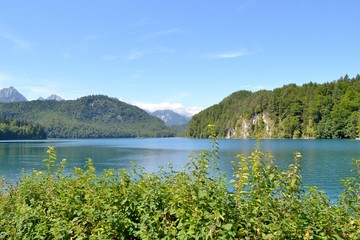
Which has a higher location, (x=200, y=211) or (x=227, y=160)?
(x=200, y=211)

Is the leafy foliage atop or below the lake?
atop

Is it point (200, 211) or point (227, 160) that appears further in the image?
point (227, 160)

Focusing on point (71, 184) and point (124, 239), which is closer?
point (124, 239)

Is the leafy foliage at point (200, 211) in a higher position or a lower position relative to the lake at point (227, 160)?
higher

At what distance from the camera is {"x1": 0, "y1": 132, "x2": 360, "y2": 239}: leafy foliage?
6.14m

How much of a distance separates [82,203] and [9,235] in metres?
1.91

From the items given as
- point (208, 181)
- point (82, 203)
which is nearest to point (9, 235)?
point (82, 203)

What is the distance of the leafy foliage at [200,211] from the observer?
614 cm

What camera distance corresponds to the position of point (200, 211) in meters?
6.26

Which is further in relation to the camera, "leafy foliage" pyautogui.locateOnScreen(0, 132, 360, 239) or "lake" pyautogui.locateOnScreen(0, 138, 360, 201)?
"lake" pyautogui.locateOnScreen(0, 138, 360, 201)

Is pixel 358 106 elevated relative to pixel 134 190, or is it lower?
elevated

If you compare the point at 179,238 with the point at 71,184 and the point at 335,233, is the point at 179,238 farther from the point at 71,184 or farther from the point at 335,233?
the point at 71,184

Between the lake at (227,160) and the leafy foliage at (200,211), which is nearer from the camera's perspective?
the leafy foliage at (200,211)

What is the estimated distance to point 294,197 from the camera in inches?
259
